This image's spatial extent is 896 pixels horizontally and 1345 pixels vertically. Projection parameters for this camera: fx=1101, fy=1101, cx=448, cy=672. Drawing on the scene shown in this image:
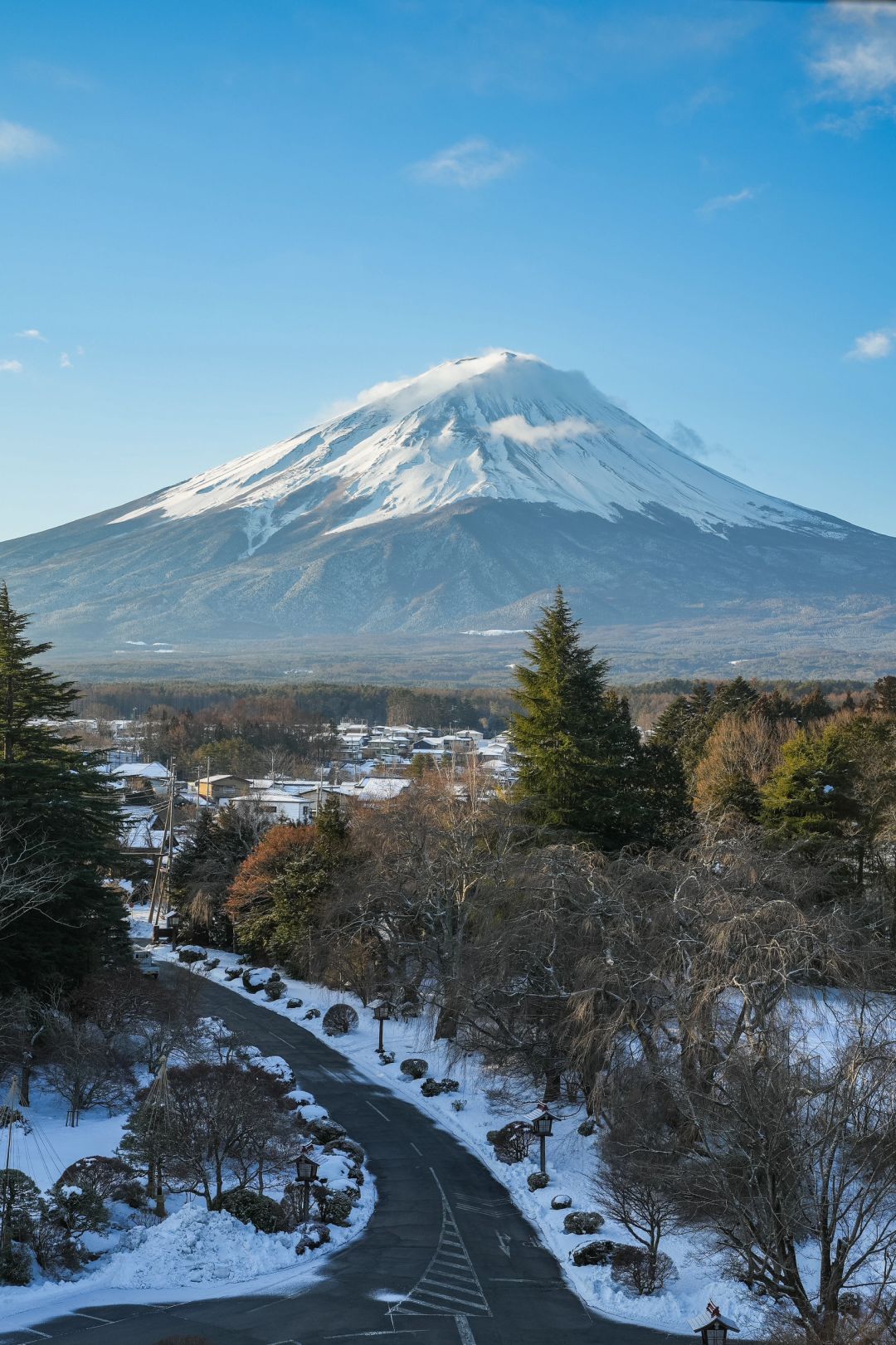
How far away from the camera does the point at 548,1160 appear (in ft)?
67.4

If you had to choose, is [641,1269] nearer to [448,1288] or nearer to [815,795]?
[448,1288]

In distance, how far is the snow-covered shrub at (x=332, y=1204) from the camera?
57.8ft

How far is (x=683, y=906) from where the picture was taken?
61.6 feet

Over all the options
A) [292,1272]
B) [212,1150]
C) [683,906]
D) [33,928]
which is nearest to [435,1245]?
[292,1272]

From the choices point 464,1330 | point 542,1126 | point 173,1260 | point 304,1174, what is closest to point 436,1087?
point 542,1126

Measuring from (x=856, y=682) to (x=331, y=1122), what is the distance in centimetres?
10375

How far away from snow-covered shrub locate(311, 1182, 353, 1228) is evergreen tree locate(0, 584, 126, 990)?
8409mm

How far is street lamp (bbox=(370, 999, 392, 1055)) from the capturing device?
27125 mm

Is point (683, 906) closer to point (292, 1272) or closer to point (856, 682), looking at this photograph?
point (292, 1272)

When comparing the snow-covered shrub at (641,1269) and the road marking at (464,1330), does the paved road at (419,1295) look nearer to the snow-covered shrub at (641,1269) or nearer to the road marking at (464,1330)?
the road marking at (464,1330)

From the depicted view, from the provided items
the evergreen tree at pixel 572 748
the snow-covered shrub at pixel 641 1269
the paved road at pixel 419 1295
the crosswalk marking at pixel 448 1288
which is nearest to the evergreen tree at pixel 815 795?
the evergreen tree at pixel 572 748

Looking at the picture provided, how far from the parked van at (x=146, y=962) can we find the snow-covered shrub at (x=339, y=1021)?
15.1 feet

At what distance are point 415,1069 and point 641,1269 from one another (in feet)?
33.8

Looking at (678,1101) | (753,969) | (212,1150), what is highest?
(753,969)
